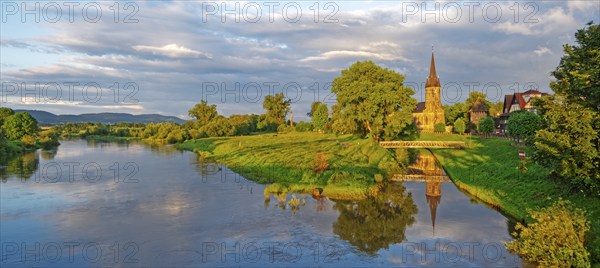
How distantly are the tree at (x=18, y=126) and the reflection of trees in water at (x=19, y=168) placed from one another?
33881mm

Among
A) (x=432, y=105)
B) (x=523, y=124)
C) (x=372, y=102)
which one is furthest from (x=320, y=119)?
(x=523, y=124)

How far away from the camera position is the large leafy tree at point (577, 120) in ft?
75.4

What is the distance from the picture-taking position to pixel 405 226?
29891 mm

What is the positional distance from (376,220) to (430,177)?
21292 mm

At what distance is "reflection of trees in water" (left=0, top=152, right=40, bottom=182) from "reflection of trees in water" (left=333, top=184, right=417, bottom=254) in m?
41.5

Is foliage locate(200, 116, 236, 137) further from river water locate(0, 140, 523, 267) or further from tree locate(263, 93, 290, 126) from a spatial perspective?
river water locate(0, 140, 523, 267)

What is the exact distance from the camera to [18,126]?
104 metres

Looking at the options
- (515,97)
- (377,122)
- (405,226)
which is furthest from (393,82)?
(405,226)

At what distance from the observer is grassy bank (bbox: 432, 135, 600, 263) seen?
26847 mm

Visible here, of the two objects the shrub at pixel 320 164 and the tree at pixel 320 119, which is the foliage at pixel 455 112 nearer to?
the tree at pixel 320 119

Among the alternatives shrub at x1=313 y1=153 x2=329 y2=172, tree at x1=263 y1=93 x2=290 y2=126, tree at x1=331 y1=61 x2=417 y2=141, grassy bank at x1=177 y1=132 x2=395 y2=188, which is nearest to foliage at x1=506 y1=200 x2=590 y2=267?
grassy bank at x1=177 y1=132 x2=395 y2=188

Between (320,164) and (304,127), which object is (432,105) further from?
(320,164)

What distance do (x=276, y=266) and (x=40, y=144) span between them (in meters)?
101

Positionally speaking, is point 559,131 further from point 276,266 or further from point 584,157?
point 276,266
